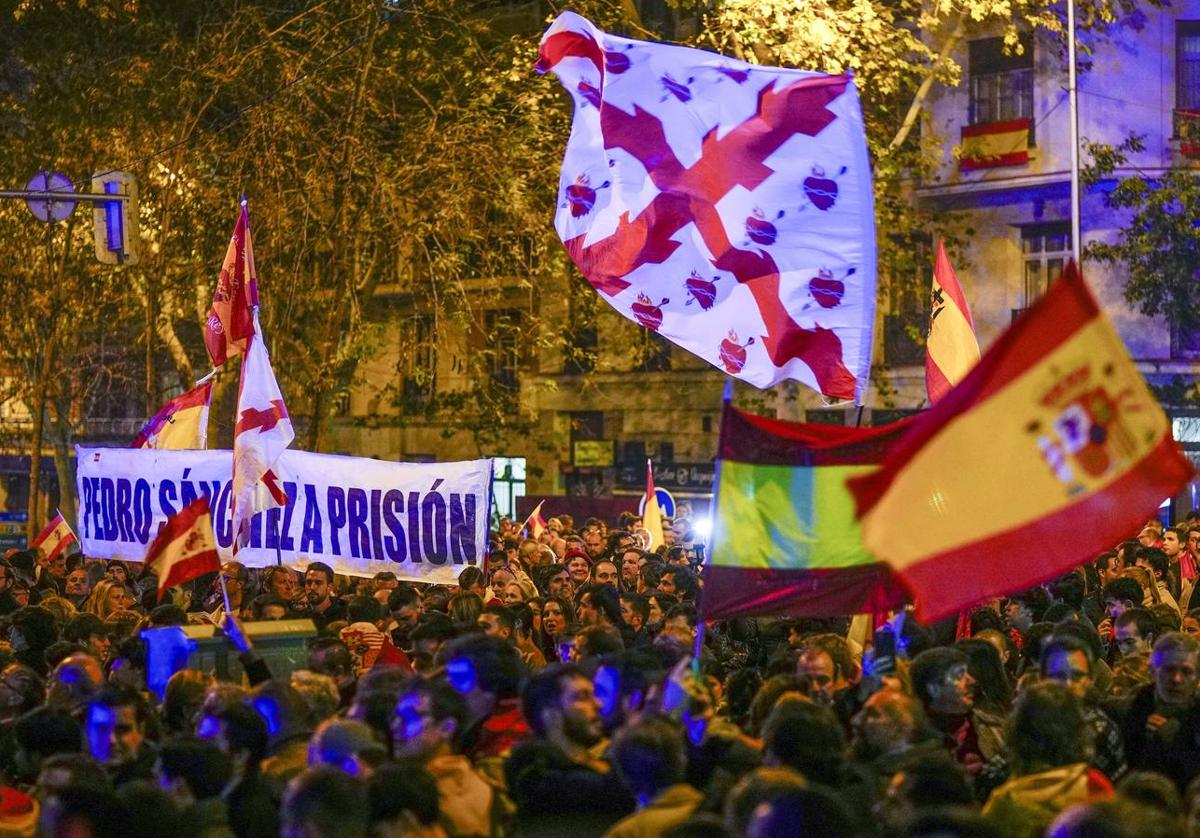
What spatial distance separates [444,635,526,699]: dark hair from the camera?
629 cm

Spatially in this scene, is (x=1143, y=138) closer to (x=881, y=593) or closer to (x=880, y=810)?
(x=881, y=593)

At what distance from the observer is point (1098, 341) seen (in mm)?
5324

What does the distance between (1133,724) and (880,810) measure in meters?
2.30

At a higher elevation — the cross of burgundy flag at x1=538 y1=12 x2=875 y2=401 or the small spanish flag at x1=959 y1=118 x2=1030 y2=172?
the small spanish flag at x1=959 y1=118 x2=1030 y2=172

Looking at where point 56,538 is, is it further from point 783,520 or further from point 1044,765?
point 1044,765

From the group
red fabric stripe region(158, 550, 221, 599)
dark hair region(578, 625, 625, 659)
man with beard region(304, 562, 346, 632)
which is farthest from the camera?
man with beard region(304, 562, 346, 632)

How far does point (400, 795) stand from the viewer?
15.8ft

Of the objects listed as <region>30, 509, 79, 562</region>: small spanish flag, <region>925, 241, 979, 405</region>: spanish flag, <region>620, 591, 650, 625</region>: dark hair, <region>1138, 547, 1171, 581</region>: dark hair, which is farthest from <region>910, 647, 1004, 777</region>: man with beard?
<region>30, 509, 79, 562</region>: small spanish flag

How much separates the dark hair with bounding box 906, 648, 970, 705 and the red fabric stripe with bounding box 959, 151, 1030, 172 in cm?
2512

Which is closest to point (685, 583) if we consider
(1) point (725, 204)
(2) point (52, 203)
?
(1) point (725, 204)

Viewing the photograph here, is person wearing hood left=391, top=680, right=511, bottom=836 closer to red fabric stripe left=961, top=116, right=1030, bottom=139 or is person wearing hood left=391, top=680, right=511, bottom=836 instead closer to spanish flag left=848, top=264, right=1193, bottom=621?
spanish flag left=848, top=264, right=1193, bottom=621

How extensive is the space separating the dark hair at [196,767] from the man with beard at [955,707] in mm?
2803

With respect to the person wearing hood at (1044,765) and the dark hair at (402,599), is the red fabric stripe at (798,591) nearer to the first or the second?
the person wearing hood at (1044,765)

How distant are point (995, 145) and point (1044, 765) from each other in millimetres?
26987
